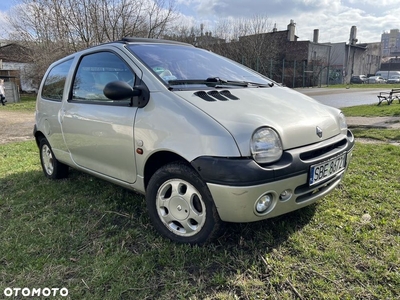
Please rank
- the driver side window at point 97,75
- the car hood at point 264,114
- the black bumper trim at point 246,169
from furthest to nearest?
the driver side window at point 97,75, the car hood at point 264,114, the black bumper trim at point 246,169

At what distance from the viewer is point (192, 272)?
7.04 feet

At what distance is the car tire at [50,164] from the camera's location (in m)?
4.00

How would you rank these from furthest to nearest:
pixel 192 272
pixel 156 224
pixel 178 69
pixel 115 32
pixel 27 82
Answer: pixel 27 82 → pixel 115 32 → pixel 178 69 → pixel 156 224 → pixel 192 272

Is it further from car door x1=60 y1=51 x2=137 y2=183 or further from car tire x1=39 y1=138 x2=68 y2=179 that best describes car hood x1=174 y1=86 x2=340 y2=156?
car tire x1=39 y1=138 x2=68 y2=179

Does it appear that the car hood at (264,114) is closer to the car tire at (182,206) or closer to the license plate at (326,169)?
the license plate at (326,169)

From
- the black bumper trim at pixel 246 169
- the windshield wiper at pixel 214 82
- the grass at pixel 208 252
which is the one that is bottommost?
the grass at pixel 208 252

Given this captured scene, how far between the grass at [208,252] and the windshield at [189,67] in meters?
1.31

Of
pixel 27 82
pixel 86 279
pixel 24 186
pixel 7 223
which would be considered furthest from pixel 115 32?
pixel 86 279

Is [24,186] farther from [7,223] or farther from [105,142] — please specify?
[105,142]

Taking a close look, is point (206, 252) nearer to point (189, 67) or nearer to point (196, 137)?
point (196, 137)

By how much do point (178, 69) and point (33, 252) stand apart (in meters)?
1.93

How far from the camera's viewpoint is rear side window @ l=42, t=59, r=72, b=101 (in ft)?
12.0

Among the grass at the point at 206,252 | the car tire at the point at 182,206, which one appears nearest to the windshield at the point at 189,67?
the car tire at the point at 182,206

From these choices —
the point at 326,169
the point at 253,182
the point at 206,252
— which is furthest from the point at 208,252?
the point at 326,169
